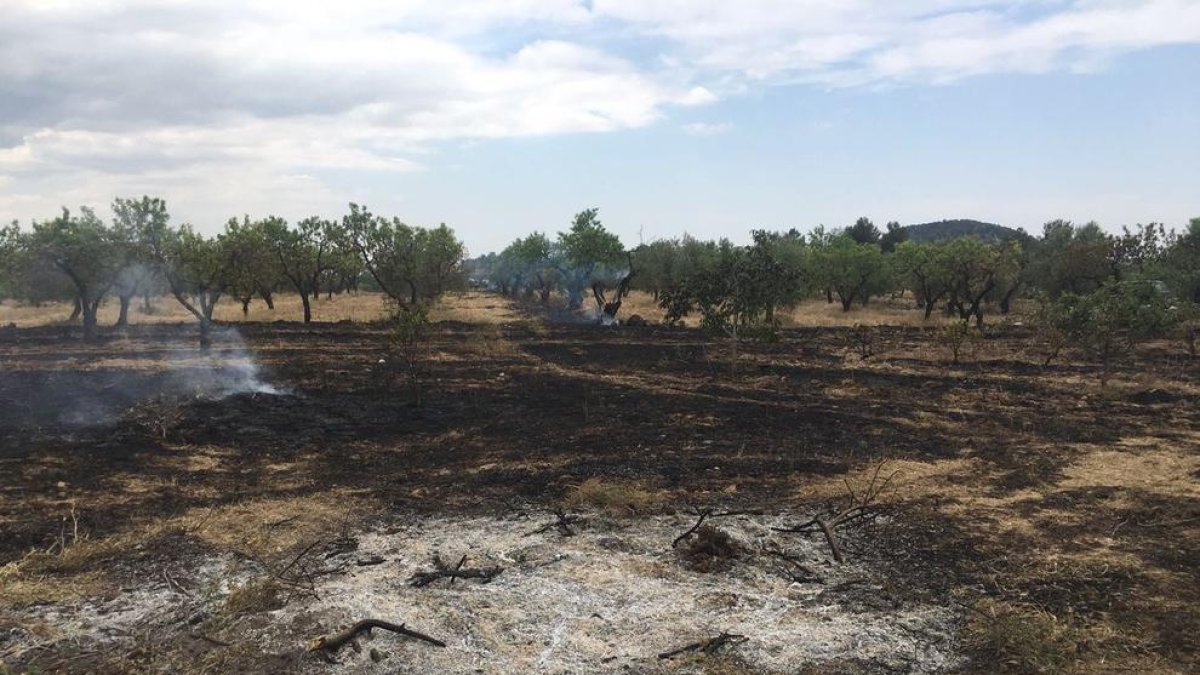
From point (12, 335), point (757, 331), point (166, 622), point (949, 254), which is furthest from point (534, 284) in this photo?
point (166, 622)

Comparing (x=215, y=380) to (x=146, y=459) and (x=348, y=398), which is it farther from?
A: (x=146, y=459)

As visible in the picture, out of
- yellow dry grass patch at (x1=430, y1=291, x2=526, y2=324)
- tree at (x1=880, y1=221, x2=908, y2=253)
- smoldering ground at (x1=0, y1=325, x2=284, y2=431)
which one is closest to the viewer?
smoldering ground at (x1=0, y1=325, x2=284, y2=431)

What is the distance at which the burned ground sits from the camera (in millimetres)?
8156

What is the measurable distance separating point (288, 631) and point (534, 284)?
7245 centimetres

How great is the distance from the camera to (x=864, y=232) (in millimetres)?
96312

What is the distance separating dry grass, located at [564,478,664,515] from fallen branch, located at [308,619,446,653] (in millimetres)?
4132

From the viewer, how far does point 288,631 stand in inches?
286

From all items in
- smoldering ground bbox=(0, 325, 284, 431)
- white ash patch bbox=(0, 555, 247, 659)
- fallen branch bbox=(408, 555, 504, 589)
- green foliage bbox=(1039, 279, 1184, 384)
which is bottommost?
white ash patch bbox=(0, 555, 247, 659)

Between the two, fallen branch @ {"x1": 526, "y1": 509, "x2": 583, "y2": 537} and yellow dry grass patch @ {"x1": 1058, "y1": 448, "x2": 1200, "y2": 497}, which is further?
yellow dry grass patch @ {"x1": 1058, "y1": 448, "x2": 1200, "y2": 497}

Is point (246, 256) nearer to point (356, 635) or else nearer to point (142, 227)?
point (142, 227)

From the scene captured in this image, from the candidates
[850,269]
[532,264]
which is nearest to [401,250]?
[532,264]

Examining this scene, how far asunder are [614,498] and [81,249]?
101 feet

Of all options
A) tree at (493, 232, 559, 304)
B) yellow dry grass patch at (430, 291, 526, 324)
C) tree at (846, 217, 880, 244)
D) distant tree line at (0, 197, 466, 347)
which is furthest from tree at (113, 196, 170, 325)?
tree at (846, 217, 880, 244)

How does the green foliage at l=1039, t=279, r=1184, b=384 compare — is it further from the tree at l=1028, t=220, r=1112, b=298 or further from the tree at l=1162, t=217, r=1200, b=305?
the tree at l=1028, t=220, r=1112, b=298
